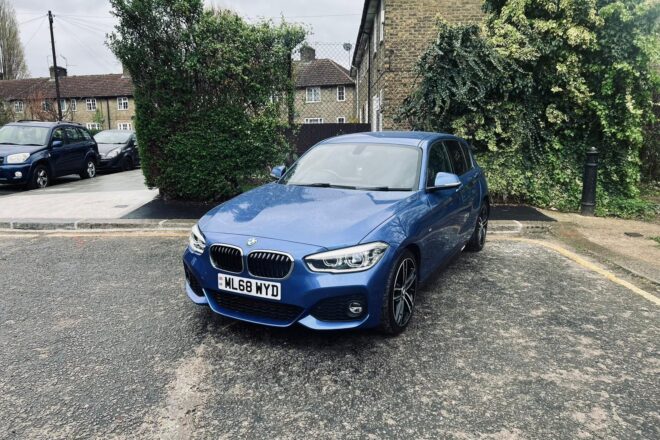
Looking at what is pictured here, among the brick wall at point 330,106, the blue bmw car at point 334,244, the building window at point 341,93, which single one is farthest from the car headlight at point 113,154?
the building window at point 341,93

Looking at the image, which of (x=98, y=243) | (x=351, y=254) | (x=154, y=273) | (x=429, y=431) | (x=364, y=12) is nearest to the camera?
(x=429, y=431)

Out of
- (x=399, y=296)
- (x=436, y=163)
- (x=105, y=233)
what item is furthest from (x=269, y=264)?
(x=105, y=233)

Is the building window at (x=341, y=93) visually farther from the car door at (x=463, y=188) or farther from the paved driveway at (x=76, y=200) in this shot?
the car door at (x=463, y=188)

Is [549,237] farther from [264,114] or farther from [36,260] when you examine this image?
[36,260]

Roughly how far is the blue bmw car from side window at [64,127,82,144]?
469 inches

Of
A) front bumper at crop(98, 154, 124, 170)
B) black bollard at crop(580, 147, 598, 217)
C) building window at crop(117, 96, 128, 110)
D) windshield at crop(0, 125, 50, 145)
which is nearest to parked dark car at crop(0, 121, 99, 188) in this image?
windshield at crop(0, 125, 50, 145)

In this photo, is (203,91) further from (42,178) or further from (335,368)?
(335,368)

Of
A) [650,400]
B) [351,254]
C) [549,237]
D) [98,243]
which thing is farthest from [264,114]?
[650,400]

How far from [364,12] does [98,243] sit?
1352 cm

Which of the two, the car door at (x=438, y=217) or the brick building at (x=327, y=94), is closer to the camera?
the car door at (x=438, y=217)

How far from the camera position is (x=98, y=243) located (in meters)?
6.77

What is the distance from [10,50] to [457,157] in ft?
205

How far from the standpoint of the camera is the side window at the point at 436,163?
447 cm

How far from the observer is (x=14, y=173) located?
11695 millimetres
